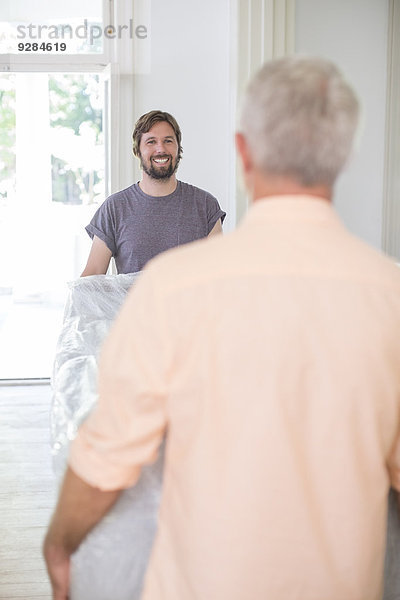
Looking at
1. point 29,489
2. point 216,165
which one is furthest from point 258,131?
point 216,165

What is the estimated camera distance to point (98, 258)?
124 inches

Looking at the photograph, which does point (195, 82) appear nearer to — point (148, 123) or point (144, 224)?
point (148, 123)

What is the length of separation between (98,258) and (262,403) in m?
2.21

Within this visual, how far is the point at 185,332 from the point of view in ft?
3.24

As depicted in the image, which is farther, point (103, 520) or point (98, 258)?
point (98, 258)

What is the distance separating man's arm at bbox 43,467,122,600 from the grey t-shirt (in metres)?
1.88

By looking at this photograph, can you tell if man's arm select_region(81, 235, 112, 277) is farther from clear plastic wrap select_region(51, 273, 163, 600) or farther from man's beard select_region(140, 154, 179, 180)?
clear plastic wrap select_region(51, 273, 163, 600)

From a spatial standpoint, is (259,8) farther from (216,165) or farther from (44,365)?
(44,365)

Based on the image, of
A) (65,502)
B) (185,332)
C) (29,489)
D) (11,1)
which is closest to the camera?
(185,332)

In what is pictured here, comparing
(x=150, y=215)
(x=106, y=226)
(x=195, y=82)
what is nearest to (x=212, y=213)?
(x=150, y=215)

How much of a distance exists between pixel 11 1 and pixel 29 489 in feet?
10.3

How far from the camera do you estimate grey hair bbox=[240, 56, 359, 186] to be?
0.98 metres

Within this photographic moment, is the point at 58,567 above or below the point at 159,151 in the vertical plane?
below

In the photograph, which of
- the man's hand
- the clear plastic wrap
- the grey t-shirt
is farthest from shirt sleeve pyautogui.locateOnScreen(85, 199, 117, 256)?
the man's hand
